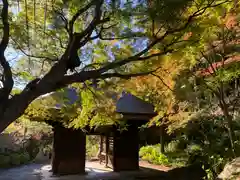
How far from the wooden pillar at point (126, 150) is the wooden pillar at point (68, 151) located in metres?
1.34

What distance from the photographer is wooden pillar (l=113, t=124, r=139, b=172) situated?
34.0 feet

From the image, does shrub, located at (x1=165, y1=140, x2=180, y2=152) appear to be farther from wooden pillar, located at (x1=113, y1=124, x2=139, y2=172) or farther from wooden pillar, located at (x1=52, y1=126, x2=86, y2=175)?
wooden pillar, located at (x1=52, y1=126, x2=86, y2=175)

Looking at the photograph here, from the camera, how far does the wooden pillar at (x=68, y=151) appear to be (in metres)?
9.65

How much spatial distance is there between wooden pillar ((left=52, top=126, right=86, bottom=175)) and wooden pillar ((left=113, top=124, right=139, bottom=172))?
1.34 m

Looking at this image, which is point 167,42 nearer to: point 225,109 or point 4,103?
point 4,103

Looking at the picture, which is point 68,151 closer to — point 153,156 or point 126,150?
point 126,150

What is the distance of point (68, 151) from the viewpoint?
9758 mm

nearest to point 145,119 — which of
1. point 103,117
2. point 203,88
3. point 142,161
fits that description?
point 203,88

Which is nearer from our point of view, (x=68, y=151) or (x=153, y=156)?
(x=68, y=151)

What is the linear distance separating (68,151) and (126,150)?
2246 mm

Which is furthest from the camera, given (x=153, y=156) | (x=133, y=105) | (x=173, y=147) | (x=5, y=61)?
(x=173, y=147)

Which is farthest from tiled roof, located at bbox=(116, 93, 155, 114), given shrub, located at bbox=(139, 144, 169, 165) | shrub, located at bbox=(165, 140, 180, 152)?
shrub, located at bbox=(165, 140, 180, 152)

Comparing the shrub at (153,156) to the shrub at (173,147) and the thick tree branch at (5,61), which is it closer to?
the shrub at (173,147)

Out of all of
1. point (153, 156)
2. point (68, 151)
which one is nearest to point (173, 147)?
point (153, 156)
